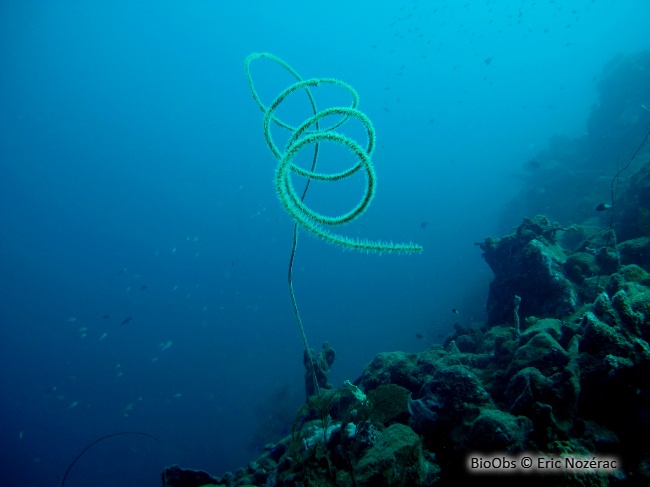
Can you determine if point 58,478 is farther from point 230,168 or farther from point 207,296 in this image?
point 230,168

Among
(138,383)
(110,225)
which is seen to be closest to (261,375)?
(138,383)

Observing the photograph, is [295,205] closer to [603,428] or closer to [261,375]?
[603,428]

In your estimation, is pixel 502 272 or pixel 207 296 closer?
pixel 502 272

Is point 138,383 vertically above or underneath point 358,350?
underneath

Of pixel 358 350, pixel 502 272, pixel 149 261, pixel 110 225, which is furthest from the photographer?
pixel 110 225

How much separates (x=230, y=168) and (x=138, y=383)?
8182 centimetres

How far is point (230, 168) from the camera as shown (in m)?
112

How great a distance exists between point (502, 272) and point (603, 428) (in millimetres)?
6763

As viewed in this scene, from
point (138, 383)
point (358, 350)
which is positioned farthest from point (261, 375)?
point (138, 383)

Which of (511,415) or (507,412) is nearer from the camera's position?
(511,415)

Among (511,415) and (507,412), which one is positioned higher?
(511,415)

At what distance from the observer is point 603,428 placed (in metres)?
2.94

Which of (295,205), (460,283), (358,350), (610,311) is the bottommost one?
(358,350)

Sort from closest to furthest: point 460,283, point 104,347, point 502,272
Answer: point 502,272, point 460,283, point 104,347
